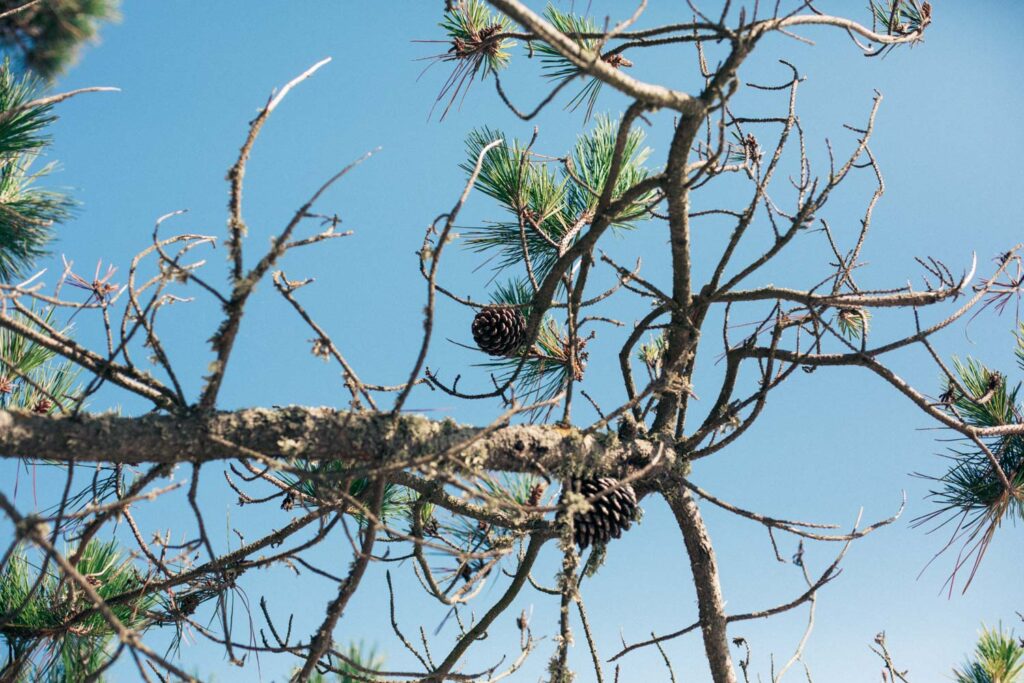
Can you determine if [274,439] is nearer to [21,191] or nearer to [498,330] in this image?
[498,330]

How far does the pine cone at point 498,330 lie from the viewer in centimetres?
176

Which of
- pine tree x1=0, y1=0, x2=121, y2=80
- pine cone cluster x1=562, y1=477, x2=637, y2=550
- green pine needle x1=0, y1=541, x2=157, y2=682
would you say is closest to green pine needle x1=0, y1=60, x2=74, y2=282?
green pine needle x1=0, y1=541, x2=157, y2=682

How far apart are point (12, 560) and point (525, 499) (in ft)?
3.57

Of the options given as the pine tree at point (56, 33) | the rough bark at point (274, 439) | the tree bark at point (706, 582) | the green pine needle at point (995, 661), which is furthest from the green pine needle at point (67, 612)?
the pine tree at point (56, 33)

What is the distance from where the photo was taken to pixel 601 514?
1240mm

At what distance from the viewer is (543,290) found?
157 cm

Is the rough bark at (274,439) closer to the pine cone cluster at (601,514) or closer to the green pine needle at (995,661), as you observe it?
the pine cone cluster at (601,514)

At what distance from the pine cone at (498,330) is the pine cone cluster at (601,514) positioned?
54 cm

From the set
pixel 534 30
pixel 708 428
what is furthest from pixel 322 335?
pixel 708 428

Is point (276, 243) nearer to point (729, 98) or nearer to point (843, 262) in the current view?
point (729, 98)

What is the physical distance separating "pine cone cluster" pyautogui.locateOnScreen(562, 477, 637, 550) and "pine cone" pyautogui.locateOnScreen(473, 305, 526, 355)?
543 millimetres

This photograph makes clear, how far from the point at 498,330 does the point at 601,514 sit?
61 centimetres

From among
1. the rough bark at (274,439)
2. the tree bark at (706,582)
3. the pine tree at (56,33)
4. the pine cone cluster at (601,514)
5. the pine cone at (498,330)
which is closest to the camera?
the rough bark at (274,439)

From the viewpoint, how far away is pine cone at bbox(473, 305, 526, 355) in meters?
1.76
